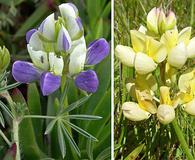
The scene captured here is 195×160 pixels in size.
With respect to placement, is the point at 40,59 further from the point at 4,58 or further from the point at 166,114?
the point at 166,114

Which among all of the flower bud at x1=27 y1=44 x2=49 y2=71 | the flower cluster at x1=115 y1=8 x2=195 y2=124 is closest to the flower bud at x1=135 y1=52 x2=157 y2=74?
the flower cluster at x1=115 y1=8 x2=195 y2=124

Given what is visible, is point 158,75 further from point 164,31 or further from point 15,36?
point 15,36

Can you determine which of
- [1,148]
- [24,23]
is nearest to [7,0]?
[24,23]

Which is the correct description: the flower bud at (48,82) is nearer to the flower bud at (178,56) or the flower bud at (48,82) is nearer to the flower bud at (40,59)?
the flower bud at (40,59)

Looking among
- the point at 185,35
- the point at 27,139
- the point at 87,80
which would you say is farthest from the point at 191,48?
the point at 27,139

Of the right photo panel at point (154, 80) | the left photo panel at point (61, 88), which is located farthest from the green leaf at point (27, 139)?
the right photo panel at point (154, 80)

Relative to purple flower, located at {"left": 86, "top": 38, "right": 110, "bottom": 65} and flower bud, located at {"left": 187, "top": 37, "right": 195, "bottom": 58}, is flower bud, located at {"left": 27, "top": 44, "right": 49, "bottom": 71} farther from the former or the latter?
flower bud, located at {"left": 187, "top": 37, "right": 195, "bottom": 58}

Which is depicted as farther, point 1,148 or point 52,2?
point 52,2
